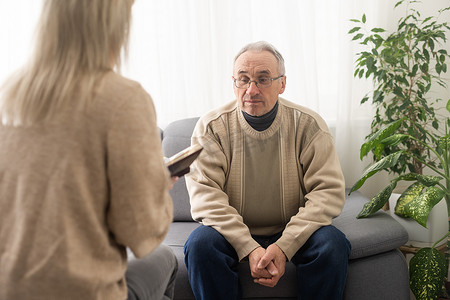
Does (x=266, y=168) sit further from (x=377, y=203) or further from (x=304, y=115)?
(x=377, y=203)

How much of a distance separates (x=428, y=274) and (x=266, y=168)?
2.66ft

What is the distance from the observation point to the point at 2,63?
9.98ft

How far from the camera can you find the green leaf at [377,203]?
2.17 metres

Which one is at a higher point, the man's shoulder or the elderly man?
the man's shoulder

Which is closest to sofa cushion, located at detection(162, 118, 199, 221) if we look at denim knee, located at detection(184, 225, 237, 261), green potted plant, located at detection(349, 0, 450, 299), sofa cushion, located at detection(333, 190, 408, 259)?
denim knee, located at detection(184, 225, 237, 261)

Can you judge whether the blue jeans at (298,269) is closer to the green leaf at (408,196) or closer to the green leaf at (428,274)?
the green leaf at (428,274)

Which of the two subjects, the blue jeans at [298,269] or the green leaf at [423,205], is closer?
the blue jeans at [298,269]

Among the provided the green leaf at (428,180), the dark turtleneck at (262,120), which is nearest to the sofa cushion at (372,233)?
the green leaf at (428,180)

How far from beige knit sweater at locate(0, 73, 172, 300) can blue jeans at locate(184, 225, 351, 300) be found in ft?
2.57

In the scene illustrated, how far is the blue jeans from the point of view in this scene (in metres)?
1.80

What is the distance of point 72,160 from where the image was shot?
1010 mm

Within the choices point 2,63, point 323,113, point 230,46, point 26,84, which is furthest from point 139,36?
point 26,84

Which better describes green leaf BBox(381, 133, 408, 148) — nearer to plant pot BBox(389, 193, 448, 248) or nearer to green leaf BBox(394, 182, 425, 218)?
green leaf BBox(394, 182, 425, 218)

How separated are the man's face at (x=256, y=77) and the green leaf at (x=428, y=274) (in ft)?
3.03
